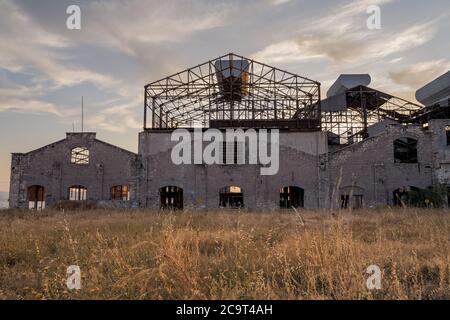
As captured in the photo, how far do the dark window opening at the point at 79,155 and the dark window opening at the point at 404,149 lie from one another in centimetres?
2248

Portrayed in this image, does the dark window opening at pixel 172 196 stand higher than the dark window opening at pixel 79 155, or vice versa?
the dark window opening at pixel 79 155

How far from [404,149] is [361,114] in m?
9.16

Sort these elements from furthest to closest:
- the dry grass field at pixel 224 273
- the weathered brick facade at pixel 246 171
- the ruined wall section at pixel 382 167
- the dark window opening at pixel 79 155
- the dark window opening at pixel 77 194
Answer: the dark window opening at pixel 77 194, the dark window opening at pixel 79 155, the weathered brick facade at pixel 246 171, the ruined wall section at pixel 382 167, the dry grass field at pixel 224 273

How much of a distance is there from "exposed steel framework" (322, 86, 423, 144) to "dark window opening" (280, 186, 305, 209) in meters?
8.95

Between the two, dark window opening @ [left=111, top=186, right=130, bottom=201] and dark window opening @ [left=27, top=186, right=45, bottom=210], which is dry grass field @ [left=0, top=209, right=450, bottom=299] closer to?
dark window opening @ [left=111, top=186, right=130, bottom=201]

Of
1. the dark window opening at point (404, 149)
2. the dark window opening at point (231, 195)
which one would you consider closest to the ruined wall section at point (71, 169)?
the dark window opening at point (231, 195)

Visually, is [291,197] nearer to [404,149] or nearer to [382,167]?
[382,167]

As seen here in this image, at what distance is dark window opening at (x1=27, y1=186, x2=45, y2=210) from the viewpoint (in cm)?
2367

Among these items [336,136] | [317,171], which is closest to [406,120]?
[336,136]

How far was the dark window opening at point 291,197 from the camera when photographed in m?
23.3

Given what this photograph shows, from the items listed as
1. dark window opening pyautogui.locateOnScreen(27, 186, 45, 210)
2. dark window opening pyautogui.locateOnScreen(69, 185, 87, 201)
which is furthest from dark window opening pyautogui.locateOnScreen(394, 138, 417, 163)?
dark window opening pyautogui.locateOnScreen(27, 186, 45, 210)

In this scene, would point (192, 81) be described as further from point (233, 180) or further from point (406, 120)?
point (406, 120)

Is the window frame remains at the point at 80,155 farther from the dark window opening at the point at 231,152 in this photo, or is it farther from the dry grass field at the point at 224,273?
the dry grass field at the point at 224,273

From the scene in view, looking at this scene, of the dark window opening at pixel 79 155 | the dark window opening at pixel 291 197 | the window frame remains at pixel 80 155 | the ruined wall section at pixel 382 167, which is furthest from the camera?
the dark window opening at pixel 79 155
